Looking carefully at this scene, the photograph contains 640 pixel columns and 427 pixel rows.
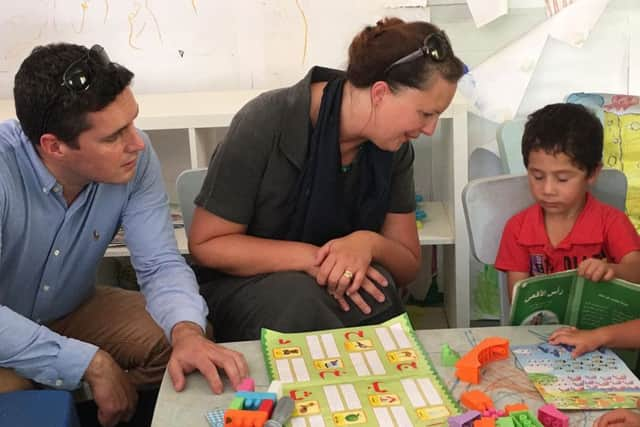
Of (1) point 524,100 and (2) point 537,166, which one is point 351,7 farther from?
(2) point 537,166

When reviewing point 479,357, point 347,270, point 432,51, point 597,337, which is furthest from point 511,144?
point 479,357

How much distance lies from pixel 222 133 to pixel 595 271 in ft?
5.16

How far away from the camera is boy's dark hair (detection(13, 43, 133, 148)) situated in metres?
1.53

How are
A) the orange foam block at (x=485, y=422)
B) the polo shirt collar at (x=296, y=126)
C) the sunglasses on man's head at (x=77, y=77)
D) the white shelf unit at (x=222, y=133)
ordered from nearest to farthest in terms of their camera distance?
the orange foam block at (x=485, y=422) → the sunglasses on man's head at (x=77, y=77) → the polo shirt collar at (x=296, y=126) → the white shelf unit at (x=222, y=133)

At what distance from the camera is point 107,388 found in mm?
1559

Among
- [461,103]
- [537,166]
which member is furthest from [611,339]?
[461,103]

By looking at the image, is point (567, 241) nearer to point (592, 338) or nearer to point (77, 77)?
point (592, 338)

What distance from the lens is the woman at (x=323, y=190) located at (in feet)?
5.47

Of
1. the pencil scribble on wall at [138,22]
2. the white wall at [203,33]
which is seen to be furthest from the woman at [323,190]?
the pencil scribble on wall at [138,22]

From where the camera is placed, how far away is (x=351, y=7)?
265 centimetres

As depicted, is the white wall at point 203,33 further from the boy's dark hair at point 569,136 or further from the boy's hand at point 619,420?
the boy's hand at point 619,420

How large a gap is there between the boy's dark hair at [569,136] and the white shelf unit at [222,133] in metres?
0.53

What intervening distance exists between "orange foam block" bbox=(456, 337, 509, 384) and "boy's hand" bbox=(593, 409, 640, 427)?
0.65ft

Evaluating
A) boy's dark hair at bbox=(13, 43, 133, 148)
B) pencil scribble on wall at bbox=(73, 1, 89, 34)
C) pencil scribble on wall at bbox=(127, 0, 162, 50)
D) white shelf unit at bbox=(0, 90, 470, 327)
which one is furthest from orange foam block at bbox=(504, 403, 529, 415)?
pencil scribble on wall at bbox=(73, 1, 89, 34)
